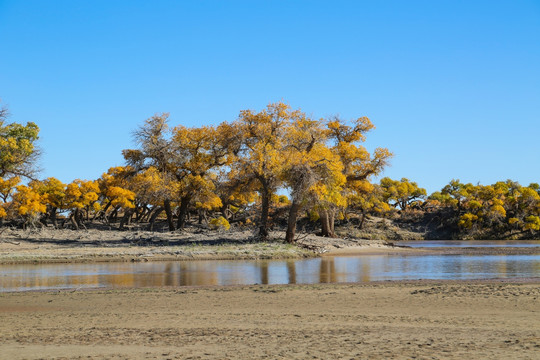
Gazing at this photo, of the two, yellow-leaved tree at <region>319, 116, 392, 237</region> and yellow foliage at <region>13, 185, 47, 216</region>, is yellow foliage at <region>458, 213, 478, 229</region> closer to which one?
yellow-leaved tree at <region>319, 116, 392, 237</region>

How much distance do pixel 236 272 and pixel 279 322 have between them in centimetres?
1061

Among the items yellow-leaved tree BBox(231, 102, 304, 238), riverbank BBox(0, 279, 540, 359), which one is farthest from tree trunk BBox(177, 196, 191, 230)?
riverbank BBox(0, 279, 540, 359)

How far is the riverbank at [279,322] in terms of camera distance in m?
8.34

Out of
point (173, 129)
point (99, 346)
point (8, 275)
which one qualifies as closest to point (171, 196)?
point (173, 129)

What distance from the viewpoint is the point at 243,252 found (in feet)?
95.7

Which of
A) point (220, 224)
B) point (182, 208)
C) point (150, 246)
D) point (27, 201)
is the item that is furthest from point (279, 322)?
point (27, 201)

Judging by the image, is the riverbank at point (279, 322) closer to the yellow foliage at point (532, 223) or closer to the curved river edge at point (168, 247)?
the curved river edge at point (168, 247)

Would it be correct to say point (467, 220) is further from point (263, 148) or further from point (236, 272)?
point (236, 272)

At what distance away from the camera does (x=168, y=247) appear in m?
31.1

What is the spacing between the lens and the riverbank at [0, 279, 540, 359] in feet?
27.4

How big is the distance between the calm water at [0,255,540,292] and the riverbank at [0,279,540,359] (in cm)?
225

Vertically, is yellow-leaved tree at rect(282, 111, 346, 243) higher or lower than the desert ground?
higher

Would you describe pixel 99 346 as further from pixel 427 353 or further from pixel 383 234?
pixel 383 234

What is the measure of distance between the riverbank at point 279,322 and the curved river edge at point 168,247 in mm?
12133
